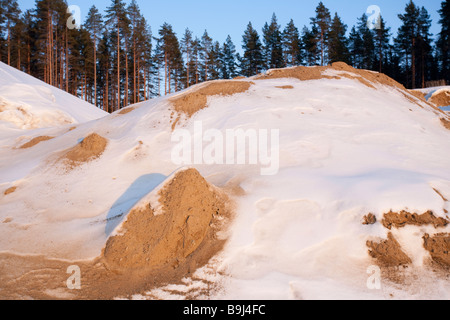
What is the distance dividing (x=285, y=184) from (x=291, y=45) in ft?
117

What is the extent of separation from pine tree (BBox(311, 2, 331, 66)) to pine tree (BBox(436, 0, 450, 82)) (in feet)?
43.9

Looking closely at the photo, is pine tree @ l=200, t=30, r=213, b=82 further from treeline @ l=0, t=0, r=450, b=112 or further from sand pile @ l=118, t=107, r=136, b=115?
sand pile @ l=118, t=107, r=136, b=115

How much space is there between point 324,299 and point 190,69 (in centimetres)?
3896

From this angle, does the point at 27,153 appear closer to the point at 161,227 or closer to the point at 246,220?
the point at 161,227

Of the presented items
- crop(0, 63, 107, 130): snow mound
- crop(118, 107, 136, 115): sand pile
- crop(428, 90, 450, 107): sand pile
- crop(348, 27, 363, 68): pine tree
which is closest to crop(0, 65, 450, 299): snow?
crop(118, 107, 136, 115): sand pile

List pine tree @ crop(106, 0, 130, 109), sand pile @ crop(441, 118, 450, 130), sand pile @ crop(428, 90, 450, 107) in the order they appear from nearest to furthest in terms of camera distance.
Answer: sand pile @ crop(441, 118, 450, 130) → sand pile @ crop(428, 90, 450, 107) → pine tree @ crop(106, 0, 130, 109)

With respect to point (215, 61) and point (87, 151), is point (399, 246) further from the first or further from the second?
point (215, 61)

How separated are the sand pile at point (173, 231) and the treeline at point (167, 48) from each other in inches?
1053

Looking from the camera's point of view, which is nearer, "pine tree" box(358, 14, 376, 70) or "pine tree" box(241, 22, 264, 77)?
"pine tree" box(358, 14, 376, 70)

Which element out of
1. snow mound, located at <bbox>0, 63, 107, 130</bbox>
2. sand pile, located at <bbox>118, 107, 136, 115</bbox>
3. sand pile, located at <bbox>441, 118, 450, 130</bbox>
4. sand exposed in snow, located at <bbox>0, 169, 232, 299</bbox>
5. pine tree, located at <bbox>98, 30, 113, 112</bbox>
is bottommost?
sand exposed in snow, located at <bbox>0, 169, 232, 299</bbox>

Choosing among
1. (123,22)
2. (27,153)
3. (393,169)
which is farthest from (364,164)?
(123,22)

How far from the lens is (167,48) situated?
3431 centimetres

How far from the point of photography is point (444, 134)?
7.54 metres

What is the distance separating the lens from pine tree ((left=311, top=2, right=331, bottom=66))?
106ft
